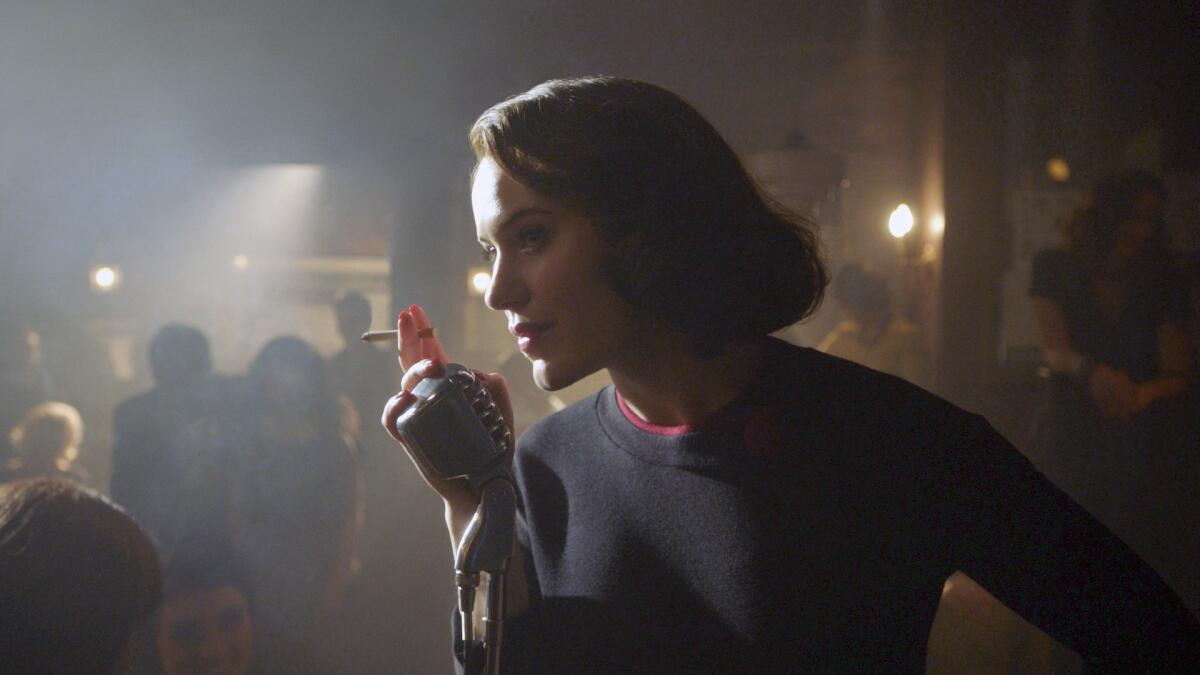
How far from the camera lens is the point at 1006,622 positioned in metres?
1.48

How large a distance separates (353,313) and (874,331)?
96cm

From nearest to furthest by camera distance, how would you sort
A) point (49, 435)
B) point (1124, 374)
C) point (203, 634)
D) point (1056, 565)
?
point (1056, 565) < point (203, 634) < point (1124, 374) < point (49, 435)

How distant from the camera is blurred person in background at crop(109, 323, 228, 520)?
1611 mm

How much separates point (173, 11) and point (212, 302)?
54cm

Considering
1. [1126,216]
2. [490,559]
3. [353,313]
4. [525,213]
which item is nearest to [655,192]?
[525,213]

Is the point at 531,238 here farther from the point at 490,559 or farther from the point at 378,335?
the point at 490,559

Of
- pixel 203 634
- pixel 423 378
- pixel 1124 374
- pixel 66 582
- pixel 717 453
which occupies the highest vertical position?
pixel 423 378

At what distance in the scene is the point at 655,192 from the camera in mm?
834

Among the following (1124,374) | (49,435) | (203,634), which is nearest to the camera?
(203,634)

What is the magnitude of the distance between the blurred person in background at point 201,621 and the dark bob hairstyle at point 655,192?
0.98 m

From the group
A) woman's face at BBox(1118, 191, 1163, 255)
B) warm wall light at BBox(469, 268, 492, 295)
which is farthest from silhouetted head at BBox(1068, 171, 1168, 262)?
warm wall light at BBox(469, 268, 492, 295)

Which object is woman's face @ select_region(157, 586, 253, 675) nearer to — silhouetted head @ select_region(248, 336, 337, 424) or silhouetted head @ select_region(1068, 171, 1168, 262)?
silhouetted head @ select_region(248, 336, 337, 424)

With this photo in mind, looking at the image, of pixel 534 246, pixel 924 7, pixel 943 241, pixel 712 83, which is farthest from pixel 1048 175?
pixel 534 246

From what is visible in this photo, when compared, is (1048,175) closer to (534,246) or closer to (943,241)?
(943,241)
